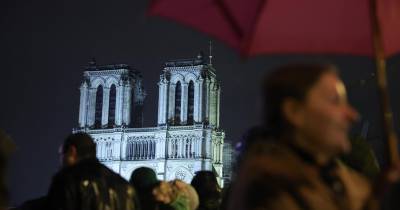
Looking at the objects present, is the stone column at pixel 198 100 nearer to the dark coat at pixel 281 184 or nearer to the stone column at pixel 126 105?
the stone column at pixel 126 105

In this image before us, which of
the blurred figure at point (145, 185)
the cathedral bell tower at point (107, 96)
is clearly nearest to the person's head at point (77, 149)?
the blurred figure at point (145, 185)

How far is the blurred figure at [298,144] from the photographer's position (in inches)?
55.6

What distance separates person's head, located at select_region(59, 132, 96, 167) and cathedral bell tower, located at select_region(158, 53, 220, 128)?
41.2m

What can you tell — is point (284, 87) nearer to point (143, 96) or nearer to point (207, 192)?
point (207, 192)

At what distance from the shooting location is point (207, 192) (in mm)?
4820

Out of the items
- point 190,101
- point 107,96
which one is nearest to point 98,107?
point 107,96

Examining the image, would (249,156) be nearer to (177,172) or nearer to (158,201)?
(158,201)

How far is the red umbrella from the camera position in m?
2.07

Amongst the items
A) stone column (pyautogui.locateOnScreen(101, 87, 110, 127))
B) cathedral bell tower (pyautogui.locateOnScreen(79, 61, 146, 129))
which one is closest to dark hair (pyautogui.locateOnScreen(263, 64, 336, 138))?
cathedral bell tower (pyautogui.locateOnScreen(79, 61, 146, 129))

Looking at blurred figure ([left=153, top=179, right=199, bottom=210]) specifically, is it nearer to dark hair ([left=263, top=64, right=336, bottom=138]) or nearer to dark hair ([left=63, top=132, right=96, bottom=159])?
dark hair ([left=63, top=132, right=96, bottom=159])

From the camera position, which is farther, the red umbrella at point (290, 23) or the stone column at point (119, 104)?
the stone column at point (119, 104)

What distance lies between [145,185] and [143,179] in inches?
2.3

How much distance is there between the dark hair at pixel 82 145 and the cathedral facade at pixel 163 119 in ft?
135

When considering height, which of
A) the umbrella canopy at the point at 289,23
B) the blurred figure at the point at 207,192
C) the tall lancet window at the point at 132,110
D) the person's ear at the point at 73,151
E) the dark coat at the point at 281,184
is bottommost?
the blurred figure at the point at 207,192
